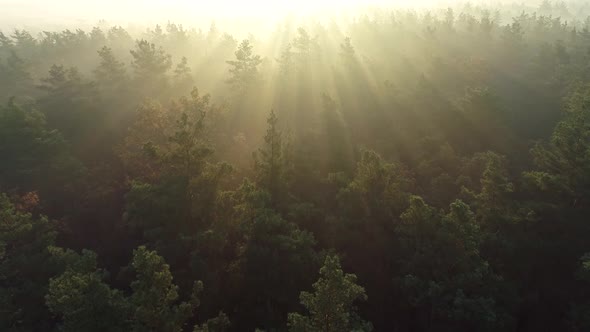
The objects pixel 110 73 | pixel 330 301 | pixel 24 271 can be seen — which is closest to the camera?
pixel 330 301

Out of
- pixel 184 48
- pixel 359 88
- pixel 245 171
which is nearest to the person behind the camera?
pixel 245 171

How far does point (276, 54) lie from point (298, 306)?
76896mm

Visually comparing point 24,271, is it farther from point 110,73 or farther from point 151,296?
point 110,73

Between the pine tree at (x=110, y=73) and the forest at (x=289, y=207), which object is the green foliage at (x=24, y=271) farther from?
the pine tree at (x=110, y=73)

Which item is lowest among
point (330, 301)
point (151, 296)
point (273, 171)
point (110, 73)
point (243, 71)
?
point (330, 301)

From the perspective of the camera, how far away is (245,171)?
4012cm

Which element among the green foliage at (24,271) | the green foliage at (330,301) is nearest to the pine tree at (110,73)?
the green foliage at (24,271)

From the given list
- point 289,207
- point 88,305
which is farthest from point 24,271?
point 289,207

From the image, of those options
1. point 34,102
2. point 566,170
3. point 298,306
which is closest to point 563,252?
point 566,170

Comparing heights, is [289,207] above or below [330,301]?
above

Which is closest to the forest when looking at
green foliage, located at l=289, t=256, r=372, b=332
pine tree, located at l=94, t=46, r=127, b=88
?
green foliage, located at l=289, t=256, r=372, b=332

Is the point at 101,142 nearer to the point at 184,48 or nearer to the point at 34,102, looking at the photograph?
the point at 34,102

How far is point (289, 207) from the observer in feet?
101

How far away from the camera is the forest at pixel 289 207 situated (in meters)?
22.8
